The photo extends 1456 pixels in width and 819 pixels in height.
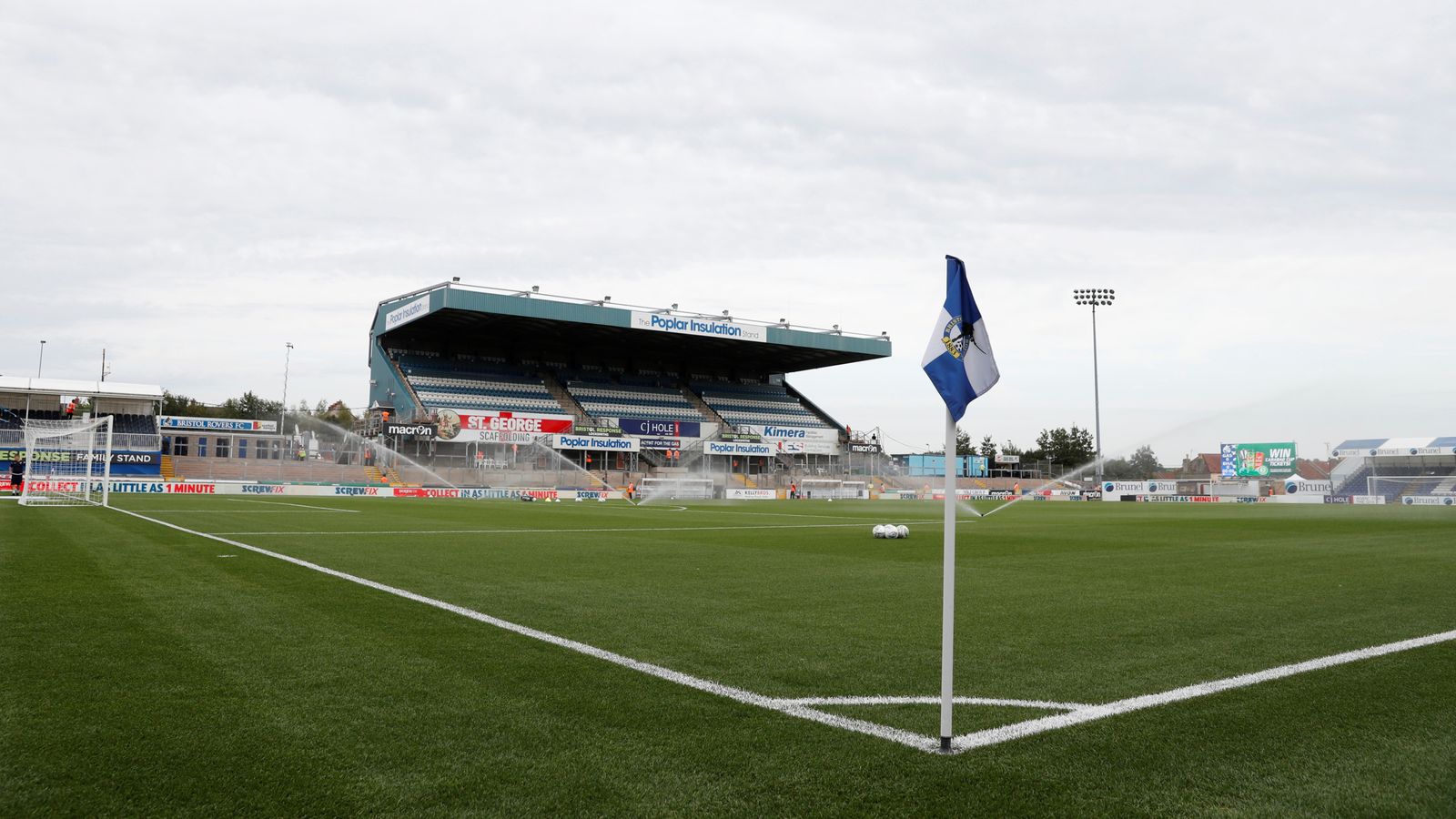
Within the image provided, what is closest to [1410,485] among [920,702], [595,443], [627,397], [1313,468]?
[1313,468]

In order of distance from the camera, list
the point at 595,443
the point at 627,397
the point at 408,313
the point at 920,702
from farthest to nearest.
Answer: the point at 627,397 → the point at 595,443 → the point at 408,313 → the point at 920,702

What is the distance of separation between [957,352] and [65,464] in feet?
167

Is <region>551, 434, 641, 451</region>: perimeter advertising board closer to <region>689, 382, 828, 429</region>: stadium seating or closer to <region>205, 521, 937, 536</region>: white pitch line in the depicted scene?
<region>689, 382, 828, 429</region>: stadium seating

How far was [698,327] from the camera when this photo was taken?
2697 inches

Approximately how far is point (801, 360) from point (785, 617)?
75.2 meters

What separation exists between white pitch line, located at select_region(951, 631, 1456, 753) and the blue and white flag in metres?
1.55

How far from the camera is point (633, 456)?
67.9 m

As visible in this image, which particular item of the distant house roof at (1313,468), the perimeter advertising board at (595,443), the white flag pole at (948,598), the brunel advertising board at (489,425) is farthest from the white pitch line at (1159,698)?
the distant house roof at (1313,468)

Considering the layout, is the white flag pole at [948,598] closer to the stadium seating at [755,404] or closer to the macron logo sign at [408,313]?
the macron logo sign at [408,313]

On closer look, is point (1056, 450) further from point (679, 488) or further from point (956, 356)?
point (956, 356)

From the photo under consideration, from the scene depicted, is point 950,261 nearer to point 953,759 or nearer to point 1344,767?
point 953,759

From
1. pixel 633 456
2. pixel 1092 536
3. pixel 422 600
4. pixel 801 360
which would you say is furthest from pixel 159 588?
pixel 801 360

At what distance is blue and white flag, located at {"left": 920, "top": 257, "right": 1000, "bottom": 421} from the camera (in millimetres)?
4574

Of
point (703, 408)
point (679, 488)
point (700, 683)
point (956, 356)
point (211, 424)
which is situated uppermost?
point (703, 408)
